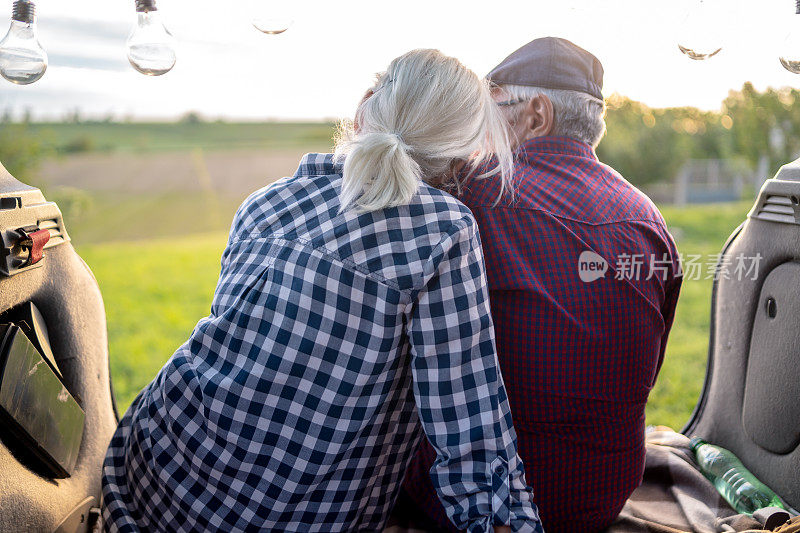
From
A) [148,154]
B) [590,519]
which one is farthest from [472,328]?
[148,154]

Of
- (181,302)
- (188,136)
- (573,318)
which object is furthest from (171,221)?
(573,318)

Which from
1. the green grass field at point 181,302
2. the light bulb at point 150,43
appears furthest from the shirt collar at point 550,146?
the green grass field at point 181,302

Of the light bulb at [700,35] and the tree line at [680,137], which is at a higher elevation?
the light bulb at [700,35]

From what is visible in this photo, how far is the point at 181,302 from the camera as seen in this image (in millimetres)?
7727

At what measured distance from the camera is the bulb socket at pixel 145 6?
1443mm

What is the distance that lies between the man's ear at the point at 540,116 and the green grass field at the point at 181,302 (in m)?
3.15

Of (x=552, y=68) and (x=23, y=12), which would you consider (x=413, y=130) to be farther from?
(x=23, y=12)

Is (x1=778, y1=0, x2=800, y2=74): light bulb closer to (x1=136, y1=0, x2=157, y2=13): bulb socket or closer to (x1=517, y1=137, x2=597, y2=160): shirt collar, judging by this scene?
→ (x1=517, y1=137, x2=597, y2=160): shirt collar

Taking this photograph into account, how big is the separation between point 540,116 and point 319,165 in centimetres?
65

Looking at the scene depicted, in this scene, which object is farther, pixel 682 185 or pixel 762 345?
pixel 682 185

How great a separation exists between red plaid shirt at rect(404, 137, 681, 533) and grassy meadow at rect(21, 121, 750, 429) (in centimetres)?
123

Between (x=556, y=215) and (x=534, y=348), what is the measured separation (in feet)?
0.90

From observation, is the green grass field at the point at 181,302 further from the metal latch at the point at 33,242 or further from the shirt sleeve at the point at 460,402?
the metal latch at the point at 33,242

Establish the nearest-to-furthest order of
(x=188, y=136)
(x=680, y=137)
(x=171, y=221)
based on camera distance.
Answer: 1. (x=680, y=137)
2. (x=171, y=221)
3. (x=188, y=136)
